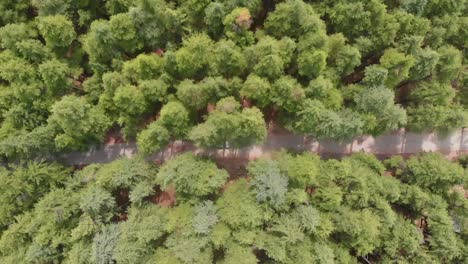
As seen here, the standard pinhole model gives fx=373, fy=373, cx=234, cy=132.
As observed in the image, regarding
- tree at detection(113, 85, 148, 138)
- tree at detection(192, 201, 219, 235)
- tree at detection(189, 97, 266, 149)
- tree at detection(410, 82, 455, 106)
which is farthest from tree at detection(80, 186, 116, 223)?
tree at detection(410, 82, 455, 106)

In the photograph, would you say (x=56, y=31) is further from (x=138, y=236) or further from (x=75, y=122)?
(x=138, y=236)

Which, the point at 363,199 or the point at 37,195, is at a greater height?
the point at 363,199

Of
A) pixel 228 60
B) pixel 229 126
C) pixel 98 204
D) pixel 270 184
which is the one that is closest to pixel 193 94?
pixel 228 60

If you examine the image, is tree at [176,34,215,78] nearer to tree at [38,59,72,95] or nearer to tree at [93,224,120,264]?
tree at [38,59,72,95]

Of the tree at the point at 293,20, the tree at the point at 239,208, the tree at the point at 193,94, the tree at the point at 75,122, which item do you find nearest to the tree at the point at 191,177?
the tree at the point at 239,208

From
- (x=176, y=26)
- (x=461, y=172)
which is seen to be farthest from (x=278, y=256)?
(x=176, y=26)

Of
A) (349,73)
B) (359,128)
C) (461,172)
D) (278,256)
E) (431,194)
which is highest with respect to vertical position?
(349,73)

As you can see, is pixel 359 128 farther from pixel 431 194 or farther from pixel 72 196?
pixel 72 196
